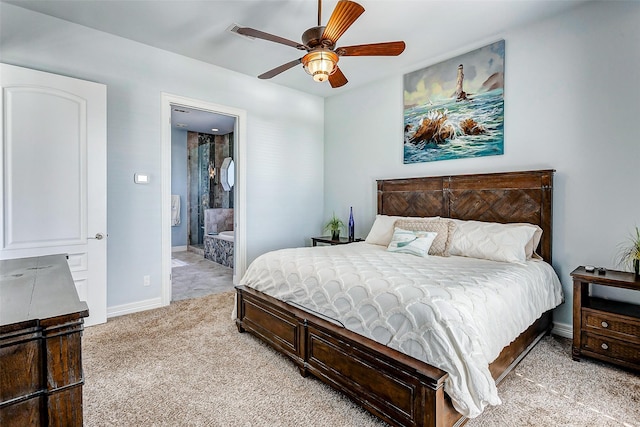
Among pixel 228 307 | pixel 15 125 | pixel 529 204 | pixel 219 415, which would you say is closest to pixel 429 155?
pixel 529 204

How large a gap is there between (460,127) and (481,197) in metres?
0.84

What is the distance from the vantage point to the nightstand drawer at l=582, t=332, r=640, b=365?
2.21 metres

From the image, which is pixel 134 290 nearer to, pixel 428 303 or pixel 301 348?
pixel 301 348

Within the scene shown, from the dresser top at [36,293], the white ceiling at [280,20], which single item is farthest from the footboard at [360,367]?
the white ceiling at [280,20]

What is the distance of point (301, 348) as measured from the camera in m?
2.21

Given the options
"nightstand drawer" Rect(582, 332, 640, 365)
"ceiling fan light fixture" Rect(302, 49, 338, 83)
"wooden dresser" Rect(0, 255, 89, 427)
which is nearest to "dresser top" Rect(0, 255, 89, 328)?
"wooden dresser" Rect(0, 255, 89, 427)

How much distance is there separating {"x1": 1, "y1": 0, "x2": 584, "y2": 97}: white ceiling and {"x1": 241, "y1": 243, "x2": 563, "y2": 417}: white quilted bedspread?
2.21 m

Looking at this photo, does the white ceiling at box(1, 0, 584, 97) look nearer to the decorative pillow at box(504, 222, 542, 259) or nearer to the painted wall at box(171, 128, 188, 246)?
the decorative pillow at box(504, 222, 542, 259)

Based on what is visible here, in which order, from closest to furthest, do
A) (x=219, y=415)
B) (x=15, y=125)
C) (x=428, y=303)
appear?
(x=428, y=303), (x=219, y=415), (x=15, y=125)

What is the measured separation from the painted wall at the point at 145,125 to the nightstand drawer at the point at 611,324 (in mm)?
3590

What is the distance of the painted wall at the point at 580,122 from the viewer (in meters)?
2.59

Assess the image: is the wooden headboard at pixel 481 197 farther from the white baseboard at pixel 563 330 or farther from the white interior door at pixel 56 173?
the white interior door at pixel 56 173

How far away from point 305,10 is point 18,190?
2950 millimetres

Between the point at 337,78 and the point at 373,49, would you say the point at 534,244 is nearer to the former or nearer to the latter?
the point at 373,49
